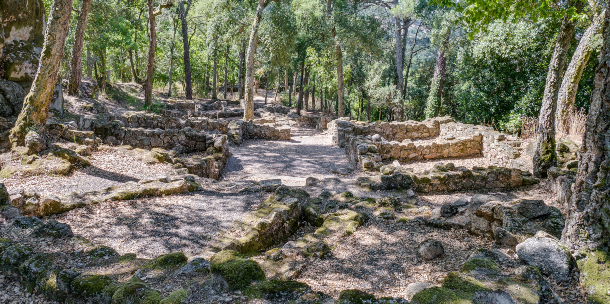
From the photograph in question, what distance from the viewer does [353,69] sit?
102ft

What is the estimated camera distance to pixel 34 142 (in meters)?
7.35

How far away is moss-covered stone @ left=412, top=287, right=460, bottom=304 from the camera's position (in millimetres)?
2600

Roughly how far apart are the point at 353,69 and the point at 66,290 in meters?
30.1

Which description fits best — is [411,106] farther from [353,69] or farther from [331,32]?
[331,32]

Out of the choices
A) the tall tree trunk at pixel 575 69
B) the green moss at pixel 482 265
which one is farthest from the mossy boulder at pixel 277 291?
the tall tree trunk at pixel 575 69

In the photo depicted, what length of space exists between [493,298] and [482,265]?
25.9 inches

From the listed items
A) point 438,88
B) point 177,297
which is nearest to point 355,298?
point 177,297

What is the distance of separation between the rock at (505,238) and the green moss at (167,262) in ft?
12.0

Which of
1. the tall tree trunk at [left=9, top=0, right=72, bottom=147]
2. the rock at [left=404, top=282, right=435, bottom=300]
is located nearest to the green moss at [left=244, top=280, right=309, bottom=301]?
the rock at [left=404, top=282, right=435, bottom=300]

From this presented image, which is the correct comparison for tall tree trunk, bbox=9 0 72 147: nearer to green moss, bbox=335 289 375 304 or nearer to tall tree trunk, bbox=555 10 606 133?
green moss, bbox=335 289 375 304

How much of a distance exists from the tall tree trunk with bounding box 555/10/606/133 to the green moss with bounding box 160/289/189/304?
29.8ft

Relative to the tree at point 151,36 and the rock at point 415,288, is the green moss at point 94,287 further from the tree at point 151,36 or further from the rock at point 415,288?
the tree at point 151,36

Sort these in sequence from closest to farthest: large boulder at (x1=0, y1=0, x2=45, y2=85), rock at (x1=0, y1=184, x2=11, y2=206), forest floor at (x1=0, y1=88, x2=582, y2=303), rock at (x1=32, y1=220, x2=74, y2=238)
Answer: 1. forest floor at (x1=0, y1=88, x2=582, y2=303)
2. rock at (x1=32, y1=220, x2=74, y2=238)
3. rock at (x1=0, y1=184, x2=11, y2=206)
4. large boulder at (x1=0, y1=0, x2=45, y2=85)

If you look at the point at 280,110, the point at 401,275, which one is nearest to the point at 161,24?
the point at 280,110
